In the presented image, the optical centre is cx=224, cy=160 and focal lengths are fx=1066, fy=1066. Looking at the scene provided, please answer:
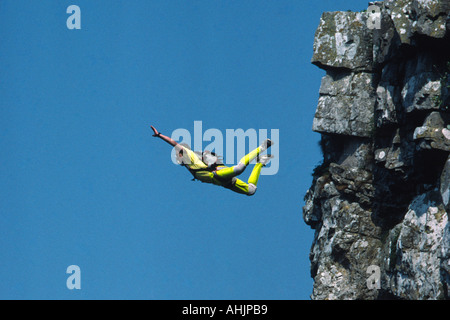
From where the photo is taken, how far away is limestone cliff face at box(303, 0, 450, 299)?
48188mm

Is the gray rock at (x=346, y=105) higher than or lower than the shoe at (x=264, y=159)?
higher

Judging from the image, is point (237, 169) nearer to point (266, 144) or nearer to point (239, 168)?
point (239, 168)

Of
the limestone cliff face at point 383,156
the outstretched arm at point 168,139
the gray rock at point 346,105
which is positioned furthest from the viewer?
the gray rock at point 346,105

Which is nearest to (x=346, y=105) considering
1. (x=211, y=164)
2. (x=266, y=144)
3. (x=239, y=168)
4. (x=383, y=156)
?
(x=383, y=156)

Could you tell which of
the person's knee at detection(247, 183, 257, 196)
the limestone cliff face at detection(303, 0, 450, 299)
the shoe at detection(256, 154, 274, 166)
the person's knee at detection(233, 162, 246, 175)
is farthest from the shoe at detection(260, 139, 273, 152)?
the limestone cliff face at detection(303, 0, 450, 299)

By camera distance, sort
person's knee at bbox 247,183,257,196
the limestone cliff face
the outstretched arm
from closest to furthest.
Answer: the outstretched arm
person's knee at bbox 247,183,257,196
the limestone cliff face

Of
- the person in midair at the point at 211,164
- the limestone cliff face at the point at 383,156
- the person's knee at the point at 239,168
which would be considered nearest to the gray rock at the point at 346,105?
the limestone cliff face at the point at 383,156

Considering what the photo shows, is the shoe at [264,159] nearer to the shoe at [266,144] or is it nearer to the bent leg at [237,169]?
the bent leg at [237,169]

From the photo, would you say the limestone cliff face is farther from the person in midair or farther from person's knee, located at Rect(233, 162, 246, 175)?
person's knee, located at Rect(233, 162, 246, 175)

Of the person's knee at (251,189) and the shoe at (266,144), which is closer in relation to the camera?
the shoe at (266,144)

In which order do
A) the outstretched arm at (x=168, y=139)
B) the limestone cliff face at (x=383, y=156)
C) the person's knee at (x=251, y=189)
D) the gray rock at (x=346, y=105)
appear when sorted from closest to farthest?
1. the outstretched arm at (x=168, y=139)
2. the person's knee at (x=251, y=189)
3. the limestone cliff face at (x=383, y=156)
4. the gray rock at (x=346, y=105)

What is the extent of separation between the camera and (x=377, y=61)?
54.2 m

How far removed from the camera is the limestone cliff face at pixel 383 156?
158 ft

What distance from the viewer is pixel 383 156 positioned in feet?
174
